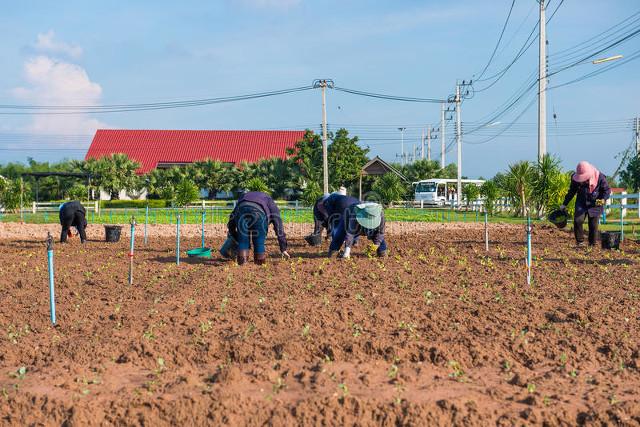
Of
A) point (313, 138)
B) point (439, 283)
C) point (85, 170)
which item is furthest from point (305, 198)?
point (439, 283)

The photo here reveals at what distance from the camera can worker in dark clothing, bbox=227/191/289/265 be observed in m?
10.2

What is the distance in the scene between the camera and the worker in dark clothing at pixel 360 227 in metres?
10.7

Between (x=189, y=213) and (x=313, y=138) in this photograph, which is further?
(x=313, y=138)

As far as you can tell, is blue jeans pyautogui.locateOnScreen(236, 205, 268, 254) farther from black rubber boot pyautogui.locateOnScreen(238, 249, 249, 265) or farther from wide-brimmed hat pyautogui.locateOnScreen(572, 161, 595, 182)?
wide-brimmed hat pyautogui.locateOnScreen(572, 161, 595, 182)

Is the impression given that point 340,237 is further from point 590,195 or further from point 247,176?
point 247,176

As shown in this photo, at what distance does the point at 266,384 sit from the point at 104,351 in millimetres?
1553

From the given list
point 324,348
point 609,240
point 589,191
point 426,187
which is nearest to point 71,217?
point 589,191

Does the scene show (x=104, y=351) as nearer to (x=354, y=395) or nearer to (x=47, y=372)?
(x=47, y=372)

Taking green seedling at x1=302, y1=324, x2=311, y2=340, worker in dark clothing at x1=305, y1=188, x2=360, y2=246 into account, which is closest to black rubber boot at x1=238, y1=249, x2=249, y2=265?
worker in dark clothing at x1=305, y1=188, x2=360, y2=246

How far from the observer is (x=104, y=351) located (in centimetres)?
541

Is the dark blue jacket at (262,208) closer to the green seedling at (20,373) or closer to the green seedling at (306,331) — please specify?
the green seedling at (306,331)

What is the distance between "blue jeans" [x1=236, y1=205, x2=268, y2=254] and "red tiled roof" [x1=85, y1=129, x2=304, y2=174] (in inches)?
1524

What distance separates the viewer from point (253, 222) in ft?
33.4

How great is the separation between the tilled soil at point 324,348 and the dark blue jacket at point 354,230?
4.65ft
